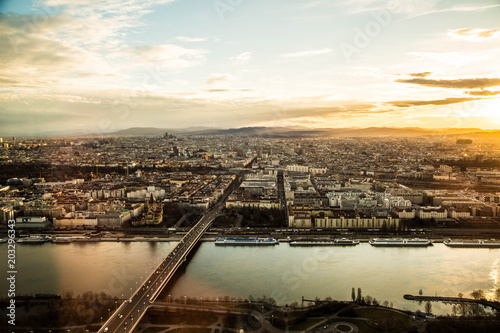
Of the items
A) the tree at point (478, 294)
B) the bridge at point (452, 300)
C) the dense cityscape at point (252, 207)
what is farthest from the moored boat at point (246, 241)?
the tree at point (478, 294)

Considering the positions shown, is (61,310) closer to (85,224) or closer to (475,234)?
(85,224)

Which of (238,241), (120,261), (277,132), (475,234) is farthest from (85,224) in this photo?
(277,132)

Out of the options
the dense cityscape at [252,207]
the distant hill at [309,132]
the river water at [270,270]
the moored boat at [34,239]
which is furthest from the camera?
the distant hill at [309,132]

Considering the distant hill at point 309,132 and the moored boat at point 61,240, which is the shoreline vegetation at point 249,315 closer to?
the moored boat at point 61,240

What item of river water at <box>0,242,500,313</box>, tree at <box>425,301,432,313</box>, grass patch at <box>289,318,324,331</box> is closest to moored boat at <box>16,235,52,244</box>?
river water at <box>0,242,500,313</box>

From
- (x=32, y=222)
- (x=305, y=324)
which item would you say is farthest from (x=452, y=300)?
(x=32, y=222)

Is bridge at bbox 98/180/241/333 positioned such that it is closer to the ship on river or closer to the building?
the ship on river
